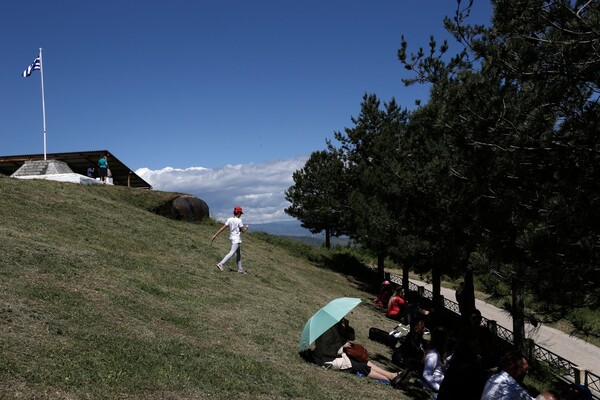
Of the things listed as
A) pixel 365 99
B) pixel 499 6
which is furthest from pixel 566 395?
pixel 365 99

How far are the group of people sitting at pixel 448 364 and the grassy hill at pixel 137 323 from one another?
0.39 meters

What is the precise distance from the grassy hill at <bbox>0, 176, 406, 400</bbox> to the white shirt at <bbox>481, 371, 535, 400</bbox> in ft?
7.72

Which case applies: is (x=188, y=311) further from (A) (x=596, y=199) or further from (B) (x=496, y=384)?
(A) (x=596, y=199)

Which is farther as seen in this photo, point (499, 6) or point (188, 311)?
point (188, 311)

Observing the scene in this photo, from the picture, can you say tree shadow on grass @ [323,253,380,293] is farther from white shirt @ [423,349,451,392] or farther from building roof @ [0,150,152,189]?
white shirt @ [423,349,451,392]

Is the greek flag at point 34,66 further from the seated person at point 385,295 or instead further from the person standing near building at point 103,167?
the seated person at point 385,295

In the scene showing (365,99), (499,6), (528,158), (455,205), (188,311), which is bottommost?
(188,311)

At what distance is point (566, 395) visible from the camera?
6621 mm

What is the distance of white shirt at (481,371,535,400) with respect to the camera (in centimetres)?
518

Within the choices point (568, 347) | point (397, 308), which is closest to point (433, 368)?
point (397, 308)

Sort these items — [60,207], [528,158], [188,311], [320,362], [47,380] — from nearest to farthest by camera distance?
[47,380], [528,158], [320,362], [188,311], [60,207]

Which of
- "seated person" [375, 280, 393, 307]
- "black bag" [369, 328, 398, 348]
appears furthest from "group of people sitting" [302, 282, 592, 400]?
"seated person" [375, 280, 393, 307]

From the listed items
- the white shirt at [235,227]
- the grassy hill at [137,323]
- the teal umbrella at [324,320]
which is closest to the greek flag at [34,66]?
the grassy hill at [137,323]

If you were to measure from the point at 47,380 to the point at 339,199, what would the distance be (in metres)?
31.2
